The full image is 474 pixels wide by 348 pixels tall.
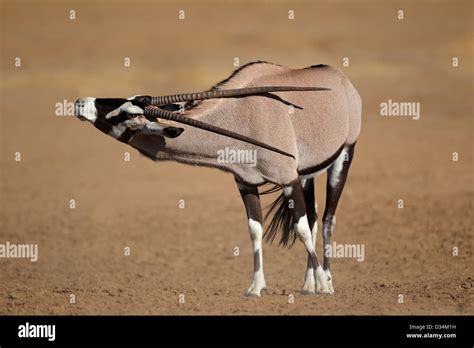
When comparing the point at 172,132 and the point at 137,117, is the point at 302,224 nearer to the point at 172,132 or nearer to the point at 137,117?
the point at 172,132

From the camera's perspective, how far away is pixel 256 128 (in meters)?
9.95

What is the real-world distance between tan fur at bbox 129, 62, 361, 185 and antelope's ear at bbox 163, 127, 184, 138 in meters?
0.32

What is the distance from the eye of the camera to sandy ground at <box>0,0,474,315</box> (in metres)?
11.5

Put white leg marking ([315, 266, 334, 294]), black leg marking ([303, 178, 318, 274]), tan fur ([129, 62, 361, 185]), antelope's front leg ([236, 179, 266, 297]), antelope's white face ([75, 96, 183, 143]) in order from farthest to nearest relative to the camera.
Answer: black leg marking ([303, 178, 318, 274]), white leg marking ([315, 266, 334, 294]), antelope's front leg ([236, 179, 266, 297]), tan fur ([129, 62, 361, 185]), antelope's white face ([75, 96, 183, 143])

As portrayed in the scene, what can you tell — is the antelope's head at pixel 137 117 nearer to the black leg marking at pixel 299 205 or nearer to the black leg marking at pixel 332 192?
the black leg marking at pixel 299 205

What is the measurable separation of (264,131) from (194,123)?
0.80 meters

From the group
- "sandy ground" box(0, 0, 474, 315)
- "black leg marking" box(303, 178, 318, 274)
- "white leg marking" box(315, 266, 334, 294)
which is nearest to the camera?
Answer: "white leg marking" box(315, 266, 334, 294)

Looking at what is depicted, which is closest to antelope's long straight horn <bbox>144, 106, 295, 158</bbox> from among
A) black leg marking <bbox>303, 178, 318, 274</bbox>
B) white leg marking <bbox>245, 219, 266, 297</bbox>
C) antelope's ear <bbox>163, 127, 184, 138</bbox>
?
antelope's ear <bbox>163, 127, 184, 138</bbox>

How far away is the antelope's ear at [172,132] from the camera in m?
9.31

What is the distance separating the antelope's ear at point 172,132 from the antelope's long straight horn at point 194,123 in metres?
0.16

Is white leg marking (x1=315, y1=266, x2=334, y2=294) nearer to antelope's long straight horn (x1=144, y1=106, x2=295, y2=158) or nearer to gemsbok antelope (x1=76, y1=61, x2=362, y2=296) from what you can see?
gemsbok antelope (x1=76, y1=61, x2=362, y2=296)

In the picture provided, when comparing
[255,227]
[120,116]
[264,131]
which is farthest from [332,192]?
[120,116]

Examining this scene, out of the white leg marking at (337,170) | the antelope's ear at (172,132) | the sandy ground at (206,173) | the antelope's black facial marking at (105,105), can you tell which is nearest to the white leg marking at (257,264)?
the sandy ground at (206,173)

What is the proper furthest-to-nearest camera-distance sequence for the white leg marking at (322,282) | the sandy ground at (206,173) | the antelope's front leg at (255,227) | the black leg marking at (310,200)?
the sandy ground at (206,173)
the black leg marking at (310,200)
the white leg marking at (322,282)
the antelope's front leg at (255,227)
